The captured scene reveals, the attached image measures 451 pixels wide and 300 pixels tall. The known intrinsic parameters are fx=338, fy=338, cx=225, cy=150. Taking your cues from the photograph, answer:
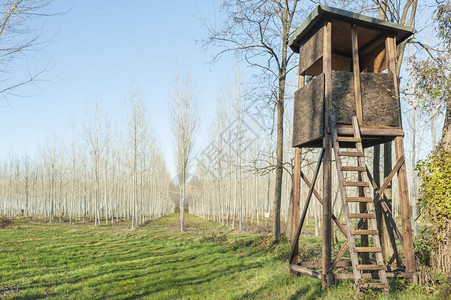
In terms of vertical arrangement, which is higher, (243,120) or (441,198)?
(243,120)

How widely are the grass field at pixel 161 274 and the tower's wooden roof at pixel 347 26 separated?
16.1 ft

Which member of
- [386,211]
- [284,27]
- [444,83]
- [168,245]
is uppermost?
[284,27]

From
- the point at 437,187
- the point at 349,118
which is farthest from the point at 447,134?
the point at 349,118

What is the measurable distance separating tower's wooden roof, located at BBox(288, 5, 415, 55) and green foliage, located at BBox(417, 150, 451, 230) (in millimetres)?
2641

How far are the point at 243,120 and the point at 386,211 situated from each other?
18840 mm

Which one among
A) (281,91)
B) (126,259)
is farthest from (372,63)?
(126,259)

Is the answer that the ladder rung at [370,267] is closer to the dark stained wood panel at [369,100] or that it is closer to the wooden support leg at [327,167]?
the wooden support leg at [327,167]

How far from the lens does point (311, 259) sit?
365 inches

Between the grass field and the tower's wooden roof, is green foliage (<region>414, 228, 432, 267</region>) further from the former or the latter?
the tower's wooden roof

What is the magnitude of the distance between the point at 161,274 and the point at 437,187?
6.83 m

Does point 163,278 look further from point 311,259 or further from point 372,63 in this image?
point 372,63

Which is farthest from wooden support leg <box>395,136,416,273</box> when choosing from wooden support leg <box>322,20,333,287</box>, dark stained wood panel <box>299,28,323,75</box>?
dark stained wood panel <box>299,28,323,75</box>

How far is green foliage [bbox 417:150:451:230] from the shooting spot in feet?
18.4

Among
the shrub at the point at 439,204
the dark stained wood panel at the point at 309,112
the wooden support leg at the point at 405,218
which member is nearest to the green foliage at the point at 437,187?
the shrub at the point at 439,204
